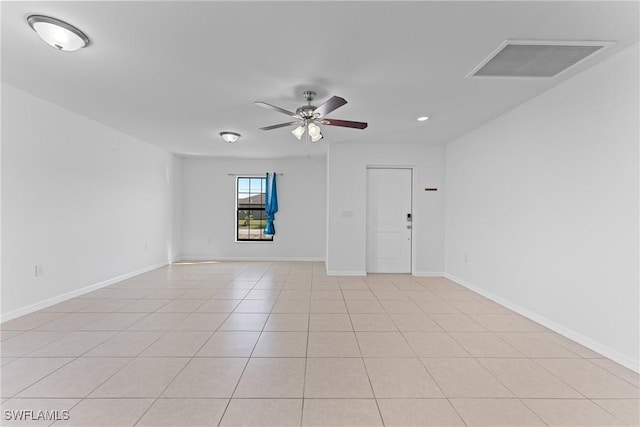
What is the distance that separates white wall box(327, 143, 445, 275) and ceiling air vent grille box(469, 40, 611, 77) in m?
2.78

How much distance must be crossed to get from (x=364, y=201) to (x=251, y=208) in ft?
10.5

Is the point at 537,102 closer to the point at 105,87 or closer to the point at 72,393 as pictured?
the point at 105,87

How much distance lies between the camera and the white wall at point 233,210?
277 inches

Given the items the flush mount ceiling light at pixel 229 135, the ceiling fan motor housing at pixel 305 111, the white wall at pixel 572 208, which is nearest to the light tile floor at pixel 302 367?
the white wall at pixel 572 208

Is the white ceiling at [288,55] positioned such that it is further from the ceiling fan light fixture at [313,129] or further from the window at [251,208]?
the window at [251,208]

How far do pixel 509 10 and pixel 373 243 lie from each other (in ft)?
13.9

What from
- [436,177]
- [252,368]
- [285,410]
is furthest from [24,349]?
[436,177]

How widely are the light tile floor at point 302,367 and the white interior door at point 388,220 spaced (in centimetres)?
185

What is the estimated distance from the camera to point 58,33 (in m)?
1.96

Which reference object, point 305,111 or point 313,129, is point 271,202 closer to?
point 313,129

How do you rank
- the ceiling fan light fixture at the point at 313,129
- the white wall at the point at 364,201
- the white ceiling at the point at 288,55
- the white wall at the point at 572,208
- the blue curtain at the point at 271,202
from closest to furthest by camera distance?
the white ceiling at the point at 288,55 < the white wall at the point at 572,208 < the ceiling fan light fixture at the point at 313,129 < the white wall at the point at 364,201 < the blue curtain at the point at 271,202

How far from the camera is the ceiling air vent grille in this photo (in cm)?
213

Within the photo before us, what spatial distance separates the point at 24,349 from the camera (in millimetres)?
2385

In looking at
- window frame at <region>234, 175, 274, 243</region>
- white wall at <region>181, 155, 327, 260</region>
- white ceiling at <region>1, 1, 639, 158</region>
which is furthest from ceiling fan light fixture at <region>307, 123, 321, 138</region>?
window frame at <region>234, 175, 274, 243</region>
